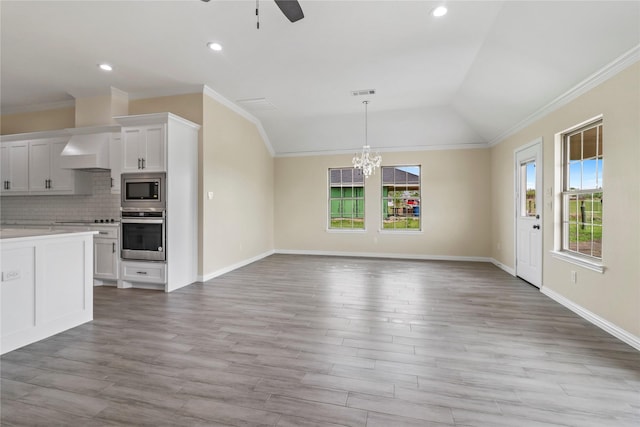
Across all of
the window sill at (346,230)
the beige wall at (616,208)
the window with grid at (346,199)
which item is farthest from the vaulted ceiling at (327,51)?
the window sill at (346,230)

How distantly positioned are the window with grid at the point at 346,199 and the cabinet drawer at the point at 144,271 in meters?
4.39

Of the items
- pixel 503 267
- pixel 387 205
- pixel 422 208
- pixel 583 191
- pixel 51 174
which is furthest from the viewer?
pixel 387 205

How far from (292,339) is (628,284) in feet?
10.4

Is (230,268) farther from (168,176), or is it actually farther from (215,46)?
(215,46)

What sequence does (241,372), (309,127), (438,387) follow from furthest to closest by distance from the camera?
1. (309,127)
2. (241,372)
3. (438,387)

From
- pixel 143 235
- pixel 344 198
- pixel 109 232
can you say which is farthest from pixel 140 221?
pixel 344 198

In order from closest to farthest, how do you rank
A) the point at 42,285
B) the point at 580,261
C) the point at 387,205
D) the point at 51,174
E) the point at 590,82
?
the point at 42,285 < the point at 590,82 < the point at 580,261 < the point at 51,174 < the point at 387,205

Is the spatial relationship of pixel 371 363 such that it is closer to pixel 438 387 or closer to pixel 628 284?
pixel 438 387

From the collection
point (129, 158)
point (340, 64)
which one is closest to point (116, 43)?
point (129, 158)

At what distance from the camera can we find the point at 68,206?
542 cm

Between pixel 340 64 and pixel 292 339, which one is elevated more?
pixel 340 64

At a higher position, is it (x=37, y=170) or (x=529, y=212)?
(x=37, y=170)

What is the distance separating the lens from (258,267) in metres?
6.20

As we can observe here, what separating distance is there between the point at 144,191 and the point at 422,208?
230 inches
